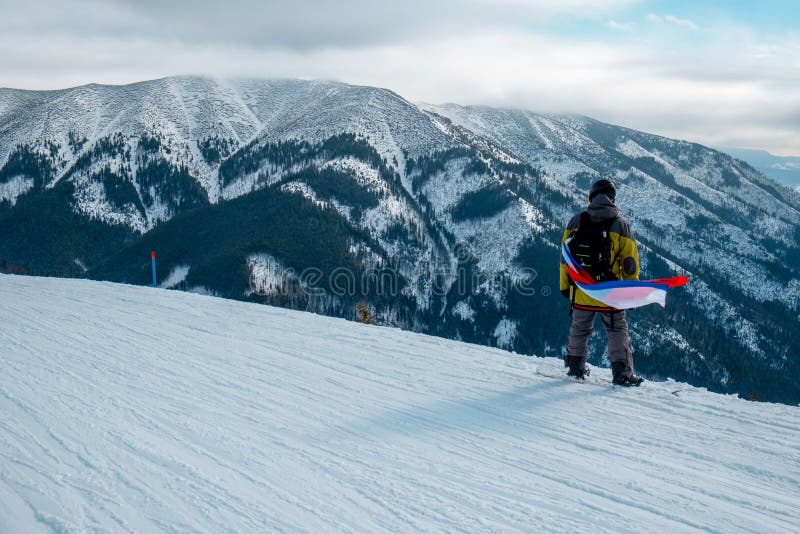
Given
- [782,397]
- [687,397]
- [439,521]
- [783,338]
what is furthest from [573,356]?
[783,338]

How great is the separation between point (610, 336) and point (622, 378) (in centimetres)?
60

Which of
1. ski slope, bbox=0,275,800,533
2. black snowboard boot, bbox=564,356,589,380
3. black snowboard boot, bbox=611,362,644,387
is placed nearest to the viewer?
ski slope, bbox=0,275,800,533

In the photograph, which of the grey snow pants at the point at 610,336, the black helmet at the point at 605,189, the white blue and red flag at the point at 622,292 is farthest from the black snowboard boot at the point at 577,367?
the black helmet at the point at 605,189

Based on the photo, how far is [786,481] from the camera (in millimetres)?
4789

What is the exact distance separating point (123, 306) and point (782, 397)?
553 feet

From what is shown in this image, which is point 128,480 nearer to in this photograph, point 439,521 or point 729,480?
point 439,521

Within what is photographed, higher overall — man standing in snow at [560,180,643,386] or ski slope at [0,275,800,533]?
man standing in snow at [560,180,643,386]

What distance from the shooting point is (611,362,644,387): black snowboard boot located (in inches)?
294

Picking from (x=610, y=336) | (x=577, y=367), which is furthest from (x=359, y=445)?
(x=610, y=336)

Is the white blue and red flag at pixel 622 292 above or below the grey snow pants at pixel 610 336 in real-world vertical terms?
above

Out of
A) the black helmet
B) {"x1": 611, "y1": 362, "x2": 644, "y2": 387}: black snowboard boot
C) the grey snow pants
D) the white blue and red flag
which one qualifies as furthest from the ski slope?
the black helmet

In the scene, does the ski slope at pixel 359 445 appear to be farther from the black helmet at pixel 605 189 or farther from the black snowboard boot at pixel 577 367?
the black helmet at pixel 605 189

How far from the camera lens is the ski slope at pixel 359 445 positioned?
13.0 ft

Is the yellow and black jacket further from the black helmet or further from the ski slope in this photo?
the ski slope
